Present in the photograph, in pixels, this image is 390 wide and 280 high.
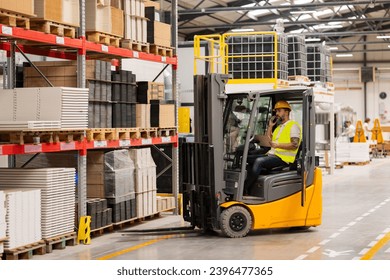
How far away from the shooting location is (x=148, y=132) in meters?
11.0

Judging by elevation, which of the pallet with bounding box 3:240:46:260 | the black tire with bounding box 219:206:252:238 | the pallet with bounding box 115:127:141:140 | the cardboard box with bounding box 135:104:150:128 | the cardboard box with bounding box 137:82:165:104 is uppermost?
the cardboard box with bounding box 137:82:165:104

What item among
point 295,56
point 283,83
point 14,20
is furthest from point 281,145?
point 295,56

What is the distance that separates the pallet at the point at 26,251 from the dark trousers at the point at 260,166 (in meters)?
2.77

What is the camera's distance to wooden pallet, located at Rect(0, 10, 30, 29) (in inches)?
315

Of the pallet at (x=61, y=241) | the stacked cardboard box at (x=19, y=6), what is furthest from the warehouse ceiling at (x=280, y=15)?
the stacked cardboard box at (x=19, y=6)

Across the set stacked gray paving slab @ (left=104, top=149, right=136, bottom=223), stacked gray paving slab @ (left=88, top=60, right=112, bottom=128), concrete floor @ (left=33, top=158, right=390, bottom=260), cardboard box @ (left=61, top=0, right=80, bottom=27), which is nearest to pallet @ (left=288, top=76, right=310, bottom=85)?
concrete floor @ (left=33, top=158, right=390, bottom=260)

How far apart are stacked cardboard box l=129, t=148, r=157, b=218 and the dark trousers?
5.69 ft

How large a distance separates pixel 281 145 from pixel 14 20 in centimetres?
370

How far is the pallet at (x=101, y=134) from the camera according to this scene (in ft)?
30.9

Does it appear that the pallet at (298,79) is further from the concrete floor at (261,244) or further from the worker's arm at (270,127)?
the worker's arm at (270,127)

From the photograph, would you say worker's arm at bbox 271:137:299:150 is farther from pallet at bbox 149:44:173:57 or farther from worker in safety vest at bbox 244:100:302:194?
pallet at bbox 149:44:173:57
